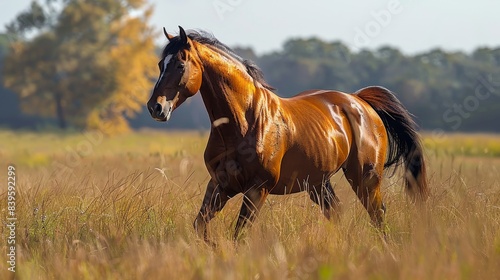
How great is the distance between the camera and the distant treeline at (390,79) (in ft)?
130

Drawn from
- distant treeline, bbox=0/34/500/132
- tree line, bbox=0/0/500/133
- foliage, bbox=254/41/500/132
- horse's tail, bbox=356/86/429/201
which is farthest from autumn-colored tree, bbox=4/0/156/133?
horse's tail, bbox=356/86/429/201

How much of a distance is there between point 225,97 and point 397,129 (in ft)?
8.71

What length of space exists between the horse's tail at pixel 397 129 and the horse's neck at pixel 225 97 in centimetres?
224

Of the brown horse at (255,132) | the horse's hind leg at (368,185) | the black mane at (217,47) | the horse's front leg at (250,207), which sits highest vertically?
the black mane at (217,47)

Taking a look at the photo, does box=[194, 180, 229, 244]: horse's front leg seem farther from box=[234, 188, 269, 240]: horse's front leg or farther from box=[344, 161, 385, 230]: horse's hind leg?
box=[344, 161, 385, 230]: horse's hind leg

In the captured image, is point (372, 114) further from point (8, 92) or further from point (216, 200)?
point (8, 92)

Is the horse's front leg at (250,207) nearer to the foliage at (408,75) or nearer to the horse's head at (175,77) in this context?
the horse's head at (175,77)

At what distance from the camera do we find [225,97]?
5062 millimetres

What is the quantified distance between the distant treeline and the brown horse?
1247 inches

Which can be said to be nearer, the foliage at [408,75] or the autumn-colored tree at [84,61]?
the autumn-colored tree at [84,61]

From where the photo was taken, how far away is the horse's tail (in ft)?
23.1

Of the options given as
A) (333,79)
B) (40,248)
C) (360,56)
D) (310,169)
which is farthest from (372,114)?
(360,56)

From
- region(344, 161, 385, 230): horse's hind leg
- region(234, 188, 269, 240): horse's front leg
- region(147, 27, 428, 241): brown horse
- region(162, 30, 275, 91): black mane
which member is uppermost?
region(162, 30, 275, 91): black mane

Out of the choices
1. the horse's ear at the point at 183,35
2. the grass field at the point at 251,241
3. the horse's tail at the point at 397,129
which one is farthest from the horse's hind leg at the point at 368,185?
the horse's ear at the point at 183,35
